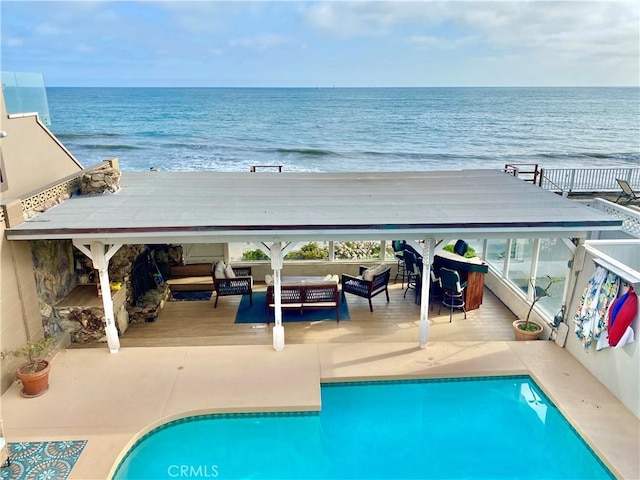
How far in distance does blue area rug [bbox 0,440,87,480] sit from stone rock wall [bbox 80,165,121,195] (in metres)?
4.71

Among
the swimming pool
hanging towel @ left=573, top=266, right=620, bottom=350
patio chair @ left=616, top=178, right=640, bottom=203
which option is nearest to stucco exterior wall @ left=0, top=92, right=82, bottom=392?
the swimming pool

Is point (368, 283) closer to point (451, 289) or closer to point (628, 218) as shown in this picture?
point (451, 289)

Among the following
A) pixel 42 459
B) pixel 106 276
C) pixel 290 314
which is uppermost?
pixel 106 276

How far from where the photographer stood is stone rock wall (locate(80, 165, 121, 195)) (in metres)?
8.59

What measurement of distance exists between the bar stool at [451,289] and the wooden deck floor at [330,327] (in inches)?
9.2

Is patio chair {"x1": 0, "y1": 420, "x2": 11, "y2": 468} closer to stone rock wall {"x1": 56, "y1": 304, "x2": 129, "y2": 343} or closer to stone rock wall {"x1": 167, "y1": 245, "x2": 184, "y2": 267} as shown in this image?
stone rock wall {"x1": 56, "y1": 304, "x2": 129, "y2": 343}

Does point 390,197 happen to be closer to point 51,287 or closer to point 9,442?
point 51,287

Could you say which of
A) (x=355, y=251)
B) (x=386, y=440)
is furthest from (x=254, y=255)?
(x=386, y=440)

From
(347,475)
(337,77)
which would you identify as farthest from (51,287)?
(337,77)

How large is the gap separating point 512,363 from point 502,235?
85.0 inches

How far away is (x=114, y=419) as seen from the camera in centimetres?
607

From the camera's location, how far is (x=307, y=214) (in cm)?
734

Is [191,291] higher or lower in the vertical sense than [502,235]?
lower

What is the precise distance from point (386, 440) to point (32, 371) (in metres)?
5.14
